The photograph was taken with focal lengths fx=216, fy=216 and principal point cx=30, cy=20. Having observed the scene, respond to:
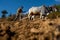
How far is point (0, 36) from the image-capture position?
976 centimetres

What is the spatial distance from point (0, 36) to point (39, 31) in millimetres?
1802

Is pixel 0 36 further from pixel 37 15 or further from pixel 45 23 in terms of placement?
pixel 37 15

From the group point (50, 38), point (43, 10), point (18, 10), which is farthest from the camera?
point (18, 10)

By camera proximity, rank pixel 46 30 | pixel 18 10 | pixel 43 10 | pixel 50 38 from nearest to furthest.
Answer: pixel 50 38
pixel 46 30
pixel 43 10
pixel 18 10

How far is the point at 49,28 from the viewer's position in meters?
9.04

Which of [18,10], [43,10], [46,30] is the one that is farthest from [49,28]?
[18,10]

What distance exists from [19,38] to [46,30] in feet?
4.03

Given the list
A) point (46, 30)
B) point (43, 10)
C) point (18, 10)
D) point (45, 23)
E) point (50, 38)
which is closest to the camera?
point (50, 38)

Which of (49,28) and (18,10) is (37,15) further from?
(49,28)

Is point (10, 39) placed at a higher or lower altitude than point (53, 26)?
lower

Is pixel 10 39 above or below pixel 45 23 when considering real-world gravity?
below

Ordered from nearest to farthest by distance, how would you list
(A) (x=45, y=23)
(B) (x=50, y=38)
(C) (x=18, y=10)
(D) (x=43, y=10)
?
(B) (x=50, y=38), (A) (x=45, y=23), (D) (x=43, y=10), (C) (x=18, y=10)

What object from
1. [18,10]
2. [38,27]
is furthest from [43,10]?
[38,27]

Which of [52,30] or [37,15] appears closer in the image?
[52,30]
